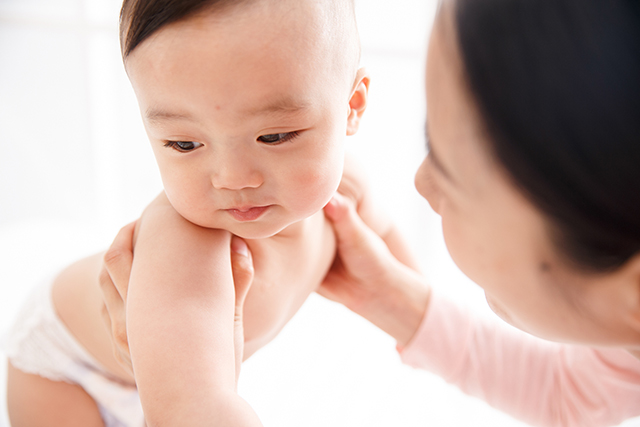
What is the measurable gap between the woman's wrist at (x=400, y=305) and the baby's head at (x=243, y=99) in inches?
13.6

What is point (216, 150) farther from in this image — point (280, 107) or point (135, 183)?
point (135, 183)

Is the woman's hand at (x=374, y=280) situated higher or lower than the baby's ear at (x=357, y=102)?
lower

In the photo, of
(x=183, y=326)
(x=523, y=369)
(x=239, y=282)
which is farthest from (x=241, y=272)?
(x=523, y=369)

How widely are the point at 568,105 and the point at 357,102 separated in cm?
38

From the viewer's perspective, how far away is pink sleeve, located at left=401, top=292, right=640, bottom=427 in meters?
0.76

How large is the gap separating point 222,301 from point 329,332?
755 mm

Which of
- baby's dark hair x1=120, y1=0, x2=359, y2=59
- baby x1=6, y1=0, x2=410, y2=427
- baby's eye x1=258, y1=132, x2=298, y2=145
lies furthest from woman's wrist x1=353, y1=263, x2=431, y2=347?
baby's dark hair x1=120, y1=0, x2=359, y2=59

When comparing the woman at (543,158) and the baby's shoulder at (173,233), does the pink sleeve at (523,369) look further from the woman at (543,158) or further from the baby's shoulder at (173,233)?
the baby's shoulder at (173,233)

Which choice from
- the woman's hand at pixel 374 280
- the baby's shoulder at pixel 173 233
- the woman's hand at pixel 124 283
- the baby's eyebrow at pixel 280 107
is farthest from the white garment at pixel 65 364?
the baby's eyebrow at pixel 280 107

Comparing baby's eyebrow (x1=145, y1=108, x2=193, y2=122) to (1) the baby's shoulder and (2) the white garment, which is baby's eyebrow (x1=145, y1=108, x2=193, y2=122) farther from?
(2) the white garment

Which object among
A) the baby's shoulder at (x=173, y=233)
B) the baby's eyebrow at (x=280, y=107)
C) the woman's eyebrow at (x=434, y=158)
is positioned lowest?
the baby's shoulder at (x=173, y=233)

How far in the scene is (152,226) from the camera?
639 millimetres

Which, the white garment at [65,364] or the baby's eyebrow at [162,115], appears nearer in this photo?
the baby's eyebrow at [162,115]

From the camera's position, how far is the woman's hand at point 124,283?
64 centimetres
